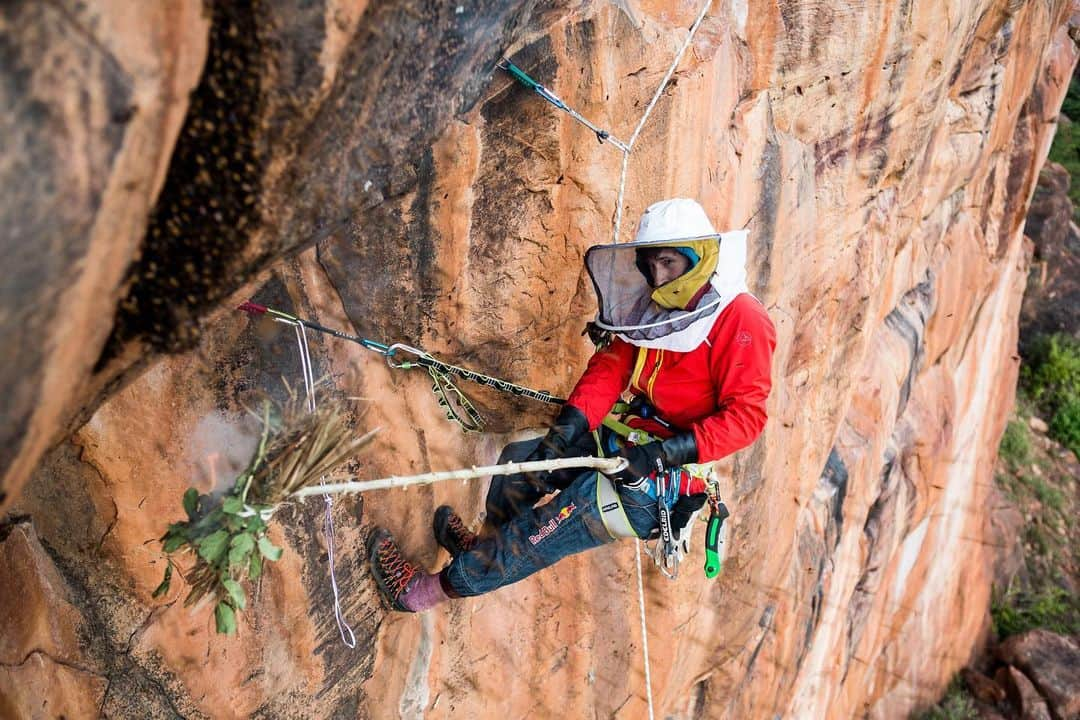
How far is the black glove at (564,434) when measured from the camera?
11.2 ft

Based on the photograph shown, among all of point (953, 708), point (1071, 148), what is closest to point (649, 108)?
point (953, 708)

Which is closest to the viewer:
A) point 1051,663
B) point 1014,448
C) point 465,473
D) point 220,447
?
point 465,473

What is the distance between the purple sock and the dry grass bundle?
1307 mm

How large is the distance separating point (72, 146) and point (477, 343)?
97.1 inches

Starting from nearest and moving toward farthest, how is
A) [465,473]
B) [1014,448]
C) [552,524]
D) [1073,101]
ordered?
[465,473] → [552,524] → [1014,448] → [1073,101]

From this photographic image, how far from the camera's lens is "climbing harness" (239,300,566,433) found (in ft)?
10.5

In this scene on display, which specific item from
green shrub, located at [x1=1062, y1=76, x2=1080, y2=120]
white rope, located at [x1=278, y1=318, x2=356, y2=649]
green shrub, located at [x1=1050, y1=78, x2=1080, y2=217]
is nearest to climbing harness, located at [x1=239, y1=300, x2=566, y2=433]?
white rope, located at [x1=278, y1=318, x2=356, y2=649]

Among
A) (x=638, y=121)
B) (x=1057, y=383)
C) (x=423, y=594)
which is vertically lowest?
(x=1057, y=383)

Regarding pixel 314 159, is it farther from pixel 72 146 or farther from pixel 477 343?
pixel 477 343

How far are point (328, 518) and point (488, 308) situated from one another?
3.76ft

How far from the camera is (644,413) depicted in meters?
3.62

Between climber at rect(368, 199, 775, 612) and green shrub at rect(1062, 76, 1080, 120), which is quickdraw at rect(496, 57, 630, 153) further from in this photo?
green shrub at rect(1062, 76, 1080, 120)

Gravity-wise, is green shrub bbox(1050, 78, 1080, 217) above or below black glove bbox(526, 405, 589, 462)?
above

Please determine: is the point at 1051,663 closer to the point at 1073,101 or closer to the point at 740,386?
the point at 740,386
